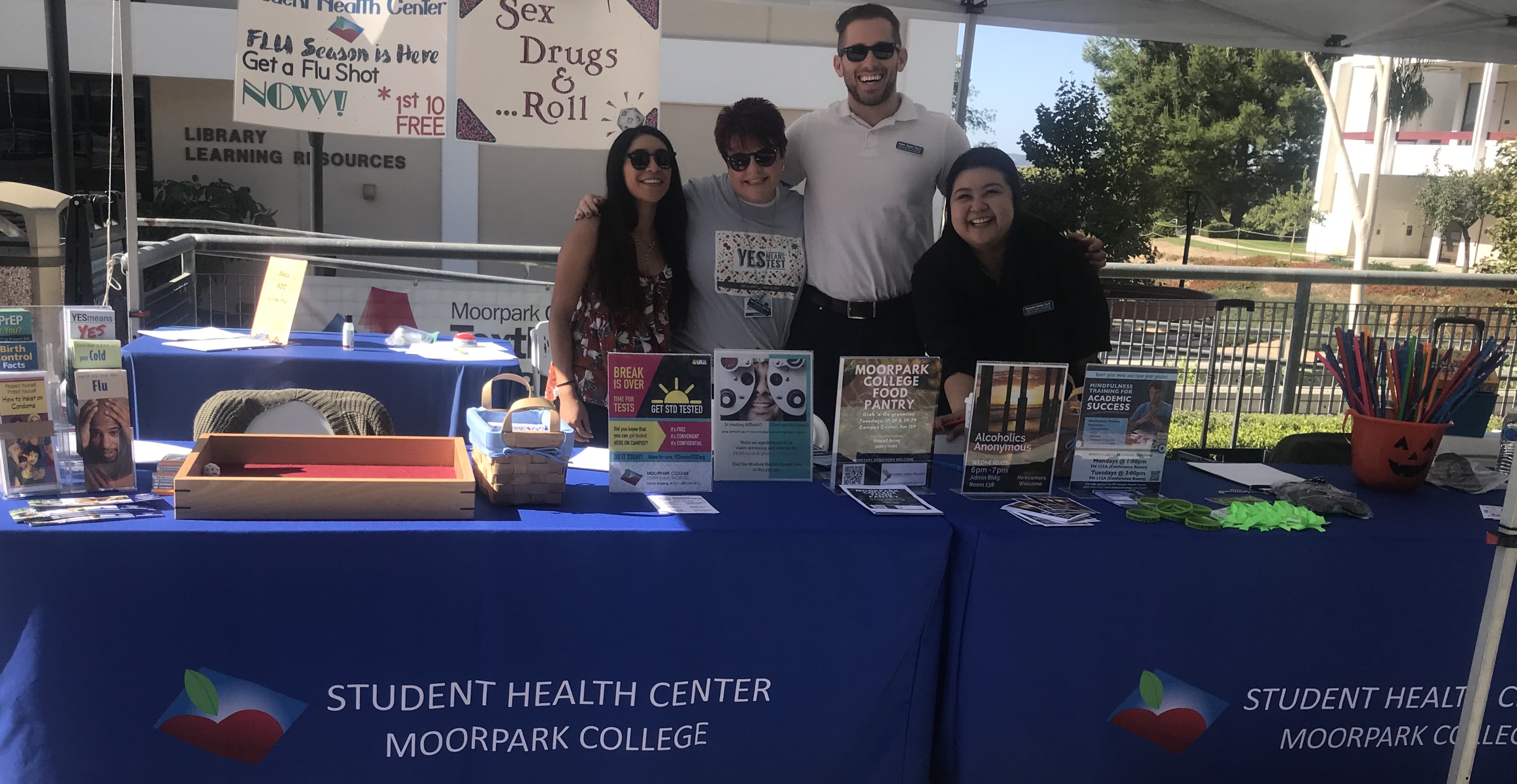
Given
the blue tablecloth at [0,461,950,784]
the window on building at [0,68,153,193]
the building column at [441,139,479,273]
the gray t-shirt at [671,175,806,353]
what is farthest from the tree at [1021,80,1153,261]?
the window on building at [0,68,153,193]

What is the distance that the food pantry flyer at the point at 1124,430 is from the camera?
1965 millimetres

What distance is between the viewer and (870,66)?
260 centimetres

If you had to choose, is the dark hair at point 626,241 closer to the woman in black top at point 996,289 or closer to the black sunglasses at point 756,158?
the black sunglasses at point 756,158

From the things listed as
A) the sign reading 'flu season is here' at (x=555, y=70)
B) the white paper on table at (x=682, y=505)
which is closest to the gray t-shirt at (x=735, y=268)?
the white paper on table at (x=682, y=505)

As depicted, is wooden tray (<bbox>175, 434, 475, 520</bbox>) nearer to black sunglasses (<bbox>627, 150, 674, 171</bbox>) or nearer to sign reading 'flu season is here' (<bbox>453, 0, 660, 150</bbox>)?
black sunglasses (<bbox>627, 150, 674, 171</bbox>)

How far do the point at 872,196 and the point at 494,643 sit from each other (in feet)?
5.22

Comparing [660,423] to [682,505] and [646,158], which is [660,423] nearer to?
[682,505]

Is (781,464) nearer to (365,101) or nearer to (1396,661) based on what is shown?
(1396,661)

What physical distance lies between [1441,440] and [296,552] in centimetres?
248

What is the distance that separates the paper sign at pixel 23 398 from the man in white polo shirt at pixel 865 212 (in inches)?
66.3

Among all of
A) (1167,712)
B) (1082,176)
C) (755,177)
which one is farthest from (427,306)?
(1082,176)

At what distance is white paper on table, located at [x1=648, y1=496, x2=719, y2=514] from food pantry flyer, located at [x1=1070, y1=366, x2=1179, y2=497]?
0.79m

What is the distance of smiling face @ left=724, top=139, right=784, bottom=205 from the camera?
248 cm

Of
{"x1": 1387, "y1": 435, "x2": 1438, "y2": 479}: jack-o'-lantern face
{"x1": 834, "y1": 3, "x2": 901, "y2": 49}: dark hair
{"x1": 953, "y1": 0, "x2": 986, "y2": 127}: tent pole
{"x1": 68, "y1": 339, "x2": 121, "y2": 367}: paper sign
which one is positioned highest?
{"x1": 953, "y1": 0, "x2": 986, "y2": 127}: tent pole
